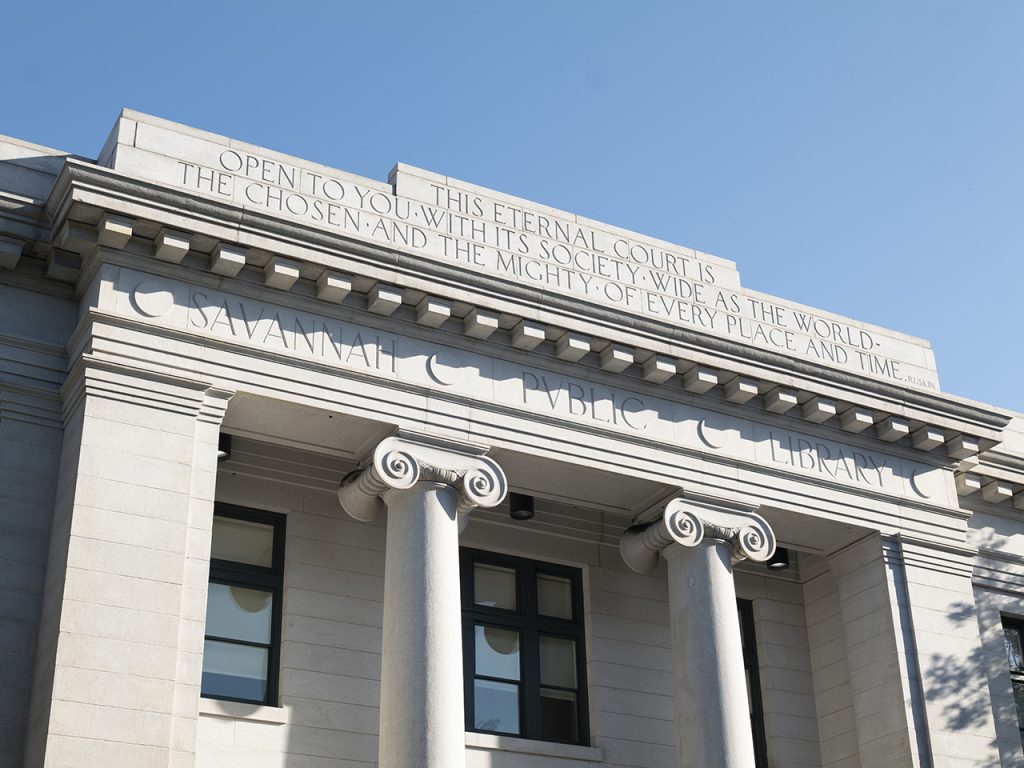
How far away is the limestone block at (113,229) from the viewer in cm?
1772

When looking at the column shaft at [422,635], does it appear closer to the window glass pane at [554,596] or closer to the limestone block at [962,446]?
the window glass pane at [554,596]

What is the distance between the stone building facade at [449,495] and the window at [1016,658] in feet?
0.20

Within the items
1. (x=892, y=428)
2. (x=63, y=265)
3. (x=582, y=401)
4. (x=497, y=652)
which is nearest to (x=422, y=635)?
(x=497, y=652)

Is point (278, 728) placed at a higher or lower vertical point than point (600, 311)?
lower

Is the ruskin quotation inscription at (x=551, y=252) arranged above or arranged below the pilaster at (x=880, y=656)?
above

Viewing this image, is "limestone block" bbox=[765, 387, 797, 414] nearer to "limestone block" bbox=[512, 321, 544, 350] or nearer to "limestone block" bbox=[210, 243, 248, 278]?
"limestone block" bbox=[512, 321, 544, 350]

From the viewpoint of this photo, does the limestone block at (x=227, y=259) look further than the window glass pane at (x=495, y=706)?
No

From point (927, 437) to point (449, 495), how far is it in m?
8.38

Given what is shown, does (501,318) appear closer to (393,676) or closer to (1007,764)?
(393,676)

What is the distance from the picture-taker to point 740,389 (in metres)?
21.7

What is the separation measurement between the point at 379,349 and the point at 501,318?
69.6 inches

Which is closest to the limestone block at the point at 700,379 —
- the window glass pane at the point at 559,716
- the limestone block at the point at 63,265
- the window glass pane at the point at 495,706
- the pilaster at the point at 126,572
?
the window glass pane at the point at 559,716

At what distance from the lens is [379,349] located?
767 inches

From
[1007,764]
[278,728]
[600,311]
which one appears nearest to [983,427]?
[1007,764]
